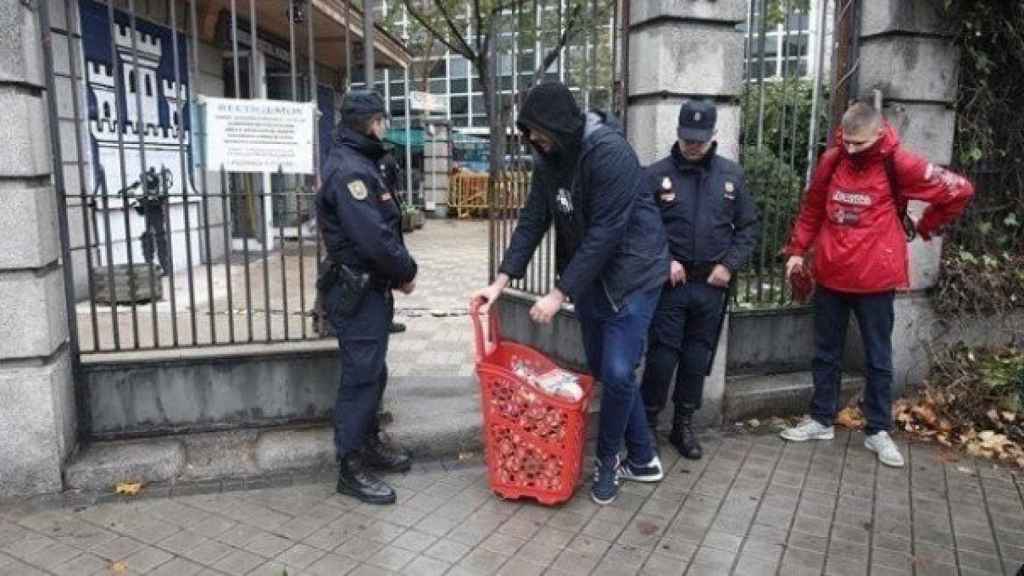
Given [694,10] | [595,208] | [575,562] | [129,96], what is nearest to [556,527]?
[575,562]

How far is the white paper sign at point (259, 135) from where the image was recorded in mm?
4090

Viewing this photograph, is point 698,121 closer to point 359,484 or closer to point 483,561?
point 483,561

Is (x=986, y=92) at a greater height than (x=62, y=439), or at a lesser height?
greater

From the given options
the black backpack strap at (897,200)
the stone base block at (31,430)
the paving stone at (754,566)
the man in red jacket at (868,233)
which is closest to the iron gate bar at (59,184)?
the stone base block at (31,430)

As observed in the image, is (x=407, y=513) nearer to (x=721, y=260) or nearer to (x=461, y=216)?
(x=721, y=260)

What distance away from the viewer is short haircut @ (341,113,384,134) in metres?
3.68

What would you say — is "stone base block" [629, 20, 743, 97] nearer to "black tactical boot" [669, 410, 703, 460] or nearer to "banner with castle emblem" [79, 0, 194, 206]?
"black tactical boot" [669, 410, 703, 460]

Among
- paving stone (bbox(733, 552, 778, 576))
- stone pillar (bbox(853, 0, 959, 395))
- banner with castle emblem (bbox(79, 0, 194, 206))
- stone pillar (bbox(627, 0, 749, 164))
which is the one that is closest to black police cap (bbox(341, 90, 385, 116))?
stone pillar (bbox(627, 0, 749, 164))

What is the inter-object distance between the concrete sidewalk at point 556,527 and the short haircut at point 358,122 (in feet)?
5.83

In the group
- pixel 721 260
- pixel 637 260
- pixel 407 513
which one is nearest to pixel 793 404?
pixel 721 260

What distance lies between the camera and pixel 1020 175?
5207 millimetres

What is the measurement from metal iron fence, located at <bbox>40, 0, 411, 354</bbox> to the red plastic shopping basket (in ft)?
4.23

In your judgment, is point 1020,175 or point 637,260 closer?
point 637,260

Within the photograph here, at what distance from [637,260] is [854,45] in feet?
8.25
